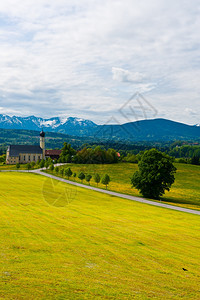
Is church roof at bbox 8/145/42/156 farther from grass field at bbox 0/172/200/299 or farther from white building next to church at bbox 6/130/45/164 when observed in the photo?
grass field at bbox 0/172/200/299

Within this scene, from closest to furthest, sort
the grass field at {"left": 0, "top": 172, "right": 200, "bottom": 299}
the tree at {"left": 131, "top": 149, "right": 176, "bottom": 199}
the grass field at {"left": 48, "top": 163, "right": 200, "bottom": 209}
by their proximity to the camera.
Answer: the grass field at {"left": 0, "top": 172, "right": 200, "bottom": 299} → the grass field at {"left": 48, "top": 163, "right": 200, "bottom": 209} → the tree at {"left": 131, "top": 149, "right": 176, "bottom": 199}

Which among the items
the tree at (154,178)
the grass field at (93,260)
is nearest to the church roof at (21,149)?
the tree at (154,178)

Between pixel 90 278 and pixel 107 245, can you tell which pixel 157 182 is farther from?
pixel 90 278

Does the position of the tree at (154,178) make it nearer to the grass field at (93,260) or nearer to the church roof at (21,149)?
the grass field at (93,260)

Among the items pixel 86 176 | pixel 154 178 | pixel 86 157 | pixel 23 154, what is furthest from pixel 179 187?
pixel 23 154

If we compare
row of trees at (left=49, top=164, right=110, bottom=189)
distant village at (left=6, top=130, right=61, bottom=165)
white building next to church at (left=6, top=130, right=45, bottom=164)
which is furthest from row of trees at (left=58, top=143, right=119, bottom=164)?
white building next to church at (left=6, top=130, right=45, bottom=164)

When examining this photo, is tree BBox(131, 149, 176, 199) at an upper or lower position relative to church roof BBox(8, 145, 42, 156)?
lower

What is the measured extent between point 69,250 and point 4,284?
675cm

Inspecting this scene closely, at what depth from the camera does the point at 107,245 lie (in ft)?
65.4

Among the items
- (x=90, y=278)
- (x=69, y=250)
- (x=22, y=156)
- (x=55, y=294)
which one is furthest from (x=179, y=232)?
(x=22, y=156)

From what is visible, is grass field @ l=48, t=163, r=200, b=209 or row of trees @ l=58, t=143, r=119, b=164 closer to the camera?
grass field @ l=48, t=163, r=200, b=209

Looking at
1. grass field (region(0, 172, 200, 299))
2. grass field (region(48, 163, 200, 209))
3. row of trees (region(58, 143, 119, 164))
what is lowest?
grass field (region(48, 163, 200, 209))

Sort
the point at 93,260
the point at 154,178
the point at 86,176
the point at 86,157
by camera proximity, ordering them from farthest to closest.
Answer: the point at 86,157
the point at 86,176
the point at 154,178
the point at 93,260

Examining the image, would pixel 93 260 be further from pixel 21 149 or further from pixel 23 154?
Result: pixel 21 149
